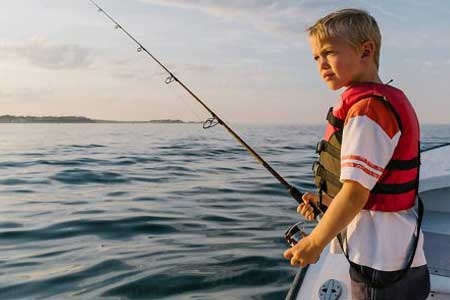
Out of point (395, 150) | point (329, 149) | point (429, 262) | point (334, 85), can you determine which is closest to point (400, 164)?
point (395, 150)

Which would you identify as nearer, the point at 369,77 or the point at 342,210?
the point at 342,210

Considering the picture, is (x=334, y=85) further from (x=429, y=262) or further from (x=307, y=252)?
(x=429, y=262)

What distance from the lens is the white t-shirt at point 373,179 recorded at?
1.95 metres

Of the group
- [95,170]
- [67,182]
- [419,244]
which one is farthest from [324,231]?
[95,170]

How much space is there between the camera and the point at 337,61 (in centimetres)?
216

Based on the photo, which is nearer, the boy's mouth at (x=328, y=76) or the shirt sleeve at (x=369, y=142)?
the shirt sleeve at (x=369, y=142)

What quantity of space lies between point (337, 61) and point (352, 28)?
153mm

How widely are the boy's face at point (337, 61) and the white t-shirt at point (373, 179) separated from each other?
0.22 m

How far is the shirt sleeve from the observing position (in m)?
1.95

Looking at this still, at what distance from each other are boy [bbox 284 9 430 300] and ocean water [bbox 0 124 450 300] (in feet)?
9.42

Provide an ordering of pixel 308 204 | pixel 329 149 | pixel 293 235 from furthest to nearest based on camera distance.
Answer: pixel 308 204
pixel 293 235
pixel 329 149

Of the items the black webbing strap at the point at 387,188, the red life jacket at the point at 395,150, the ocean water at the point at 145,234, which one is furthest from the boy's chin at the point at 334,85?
the ocean water at the point at 145,234

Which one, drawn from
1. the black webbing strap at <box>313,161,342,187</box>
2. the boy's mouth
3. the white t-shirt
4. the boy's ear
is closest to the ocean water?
the black webbing strap at <box>313,161,342,187</box>

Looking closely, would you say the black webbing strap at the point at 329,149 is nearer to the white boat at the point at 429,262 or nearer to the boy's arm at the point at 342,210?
the boy's arm at the point at 342,210
